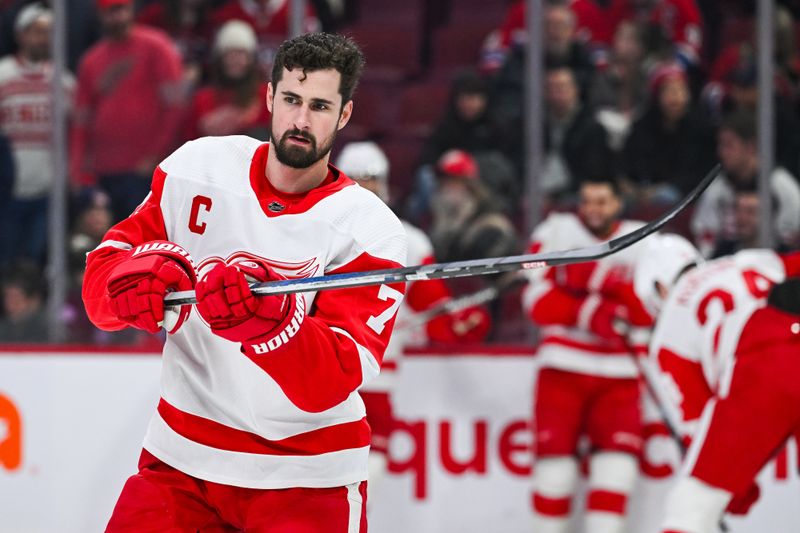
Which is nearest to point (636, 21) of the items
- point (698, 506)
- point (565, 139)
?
point (565, 139)

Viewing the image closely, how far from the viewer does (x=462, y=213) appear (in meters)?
4.96

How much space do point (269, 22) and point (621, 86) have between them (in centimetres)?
128

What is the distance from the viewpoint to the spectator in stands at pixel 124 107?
494 cm

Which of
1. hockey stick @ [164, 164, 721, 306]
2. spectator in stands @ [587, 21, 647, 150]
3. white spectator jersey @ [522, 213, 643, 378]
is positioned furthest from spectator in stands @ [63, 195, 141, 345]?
hockey stick @ [164, 164, 721, 306]

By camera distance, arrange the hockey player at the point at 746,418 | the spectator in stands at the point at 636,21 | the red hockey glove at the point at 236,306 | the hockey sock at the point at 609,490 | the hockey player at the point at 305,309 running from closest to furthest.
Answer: the red hockey glove at the point at 236,306, the hockey player at the point at 305,309, the hockey player at the point at 746,418, the hockey sock at the point at 609,490, the spectator in stands at the point at 636,21

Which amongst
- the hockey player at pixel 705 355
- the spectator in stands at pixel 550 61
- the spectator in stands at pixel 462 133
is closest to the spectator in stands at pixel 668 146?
the spectator in stands at pixel 550 61

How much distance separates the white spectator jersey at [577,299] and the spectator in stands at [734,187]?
1.06 feet

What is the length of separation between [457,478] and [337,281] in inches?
112

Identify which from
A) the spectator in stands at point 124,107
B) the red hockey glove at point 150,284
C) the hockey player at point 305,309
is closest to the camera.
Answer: the red hockey glove at point 150,284

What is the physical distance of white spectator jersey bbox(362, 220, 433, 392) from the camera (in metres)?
4.63

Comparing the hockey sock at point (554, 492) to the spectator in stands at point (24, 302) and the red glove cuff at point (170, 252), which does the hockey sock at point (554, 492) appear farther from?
the red glove cuff at point (170, 252)

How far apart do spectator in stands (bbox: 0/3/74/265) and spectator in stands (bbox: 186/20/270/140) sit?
0.47m

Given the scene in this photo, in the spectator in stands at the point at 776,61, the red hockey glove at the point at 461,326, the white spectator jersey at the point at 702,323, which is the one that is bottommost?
the red hockey glove at the point at 461,326

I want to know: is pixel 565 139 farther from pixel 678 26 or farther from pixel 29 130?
pixel 29 130
